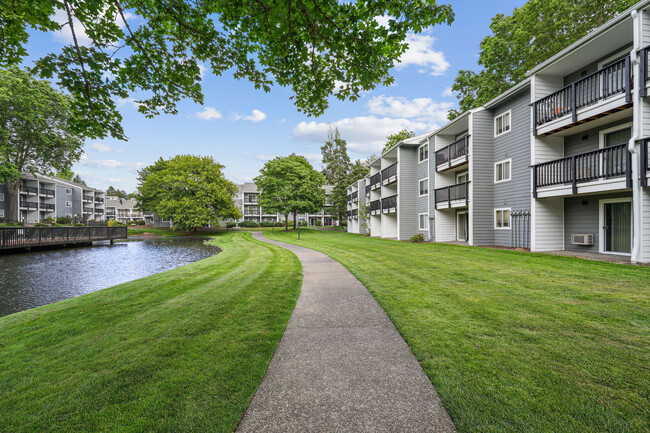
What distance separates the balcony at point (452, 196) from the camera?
16906mm

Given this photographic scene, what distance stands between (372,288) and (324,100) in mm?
4794

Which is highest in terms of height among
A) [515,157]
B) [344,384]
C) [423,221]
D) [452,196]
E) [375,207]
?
[515,157]

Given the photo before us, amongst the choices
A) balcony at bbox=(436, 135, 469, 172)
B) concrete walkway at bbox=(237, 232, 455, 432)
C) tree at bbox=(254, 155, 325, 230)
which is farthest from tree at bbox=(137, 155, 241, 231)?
concrete walkway at bbox=(237, 232, 455, 432)

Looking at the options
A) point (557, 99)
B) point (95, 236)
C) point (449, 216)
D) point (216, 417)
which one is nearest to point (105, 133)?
point (216, 417)

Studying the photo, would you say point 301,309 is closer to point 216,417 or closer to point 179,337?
point 179,337

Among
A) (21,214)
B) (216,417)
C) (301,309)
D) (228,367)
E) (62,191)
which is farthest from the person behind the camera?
(62,191)

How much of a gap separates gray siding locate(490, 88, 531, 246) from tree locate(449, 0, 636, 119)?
923 centimetres

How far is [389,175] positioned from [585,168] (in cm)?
1688

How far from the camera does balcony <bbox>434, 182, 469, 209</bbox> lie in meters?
16.9

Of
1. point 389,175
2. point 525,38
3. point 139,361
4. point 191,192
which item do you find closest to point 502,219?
point 389,175

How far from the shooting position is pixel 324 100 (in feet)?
21.3

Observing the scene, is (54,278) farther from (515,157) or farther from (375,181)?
(375,181)

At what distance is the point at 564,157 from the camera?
11461mm

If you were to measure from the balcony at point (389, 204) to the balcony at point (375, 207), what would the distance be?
1.37 meters
